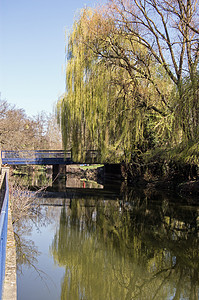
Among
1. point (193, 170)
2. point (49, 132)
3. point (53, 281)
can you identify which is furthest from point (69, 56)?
point (49, 132)

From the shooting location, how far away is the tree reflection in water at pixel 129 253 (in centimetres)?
616

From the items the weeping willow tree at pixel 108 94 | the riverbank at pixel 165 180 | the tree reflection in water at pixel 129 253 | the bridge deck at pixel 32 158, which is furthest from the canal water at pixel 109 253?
the bridge deck at pixel 32 158

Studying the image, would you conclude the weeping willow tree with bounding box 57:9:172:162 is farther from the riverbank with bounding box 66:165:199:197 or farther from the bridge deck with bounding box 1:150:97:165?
the bridge deck with bounding box 1:150:97:165

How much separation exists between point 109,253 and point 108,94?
41.2 feet

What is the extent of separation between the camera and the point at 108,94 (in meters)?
19.4

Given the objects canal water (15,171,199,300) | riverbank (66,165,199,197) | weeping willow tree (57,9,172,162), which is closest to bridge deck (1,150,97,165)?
weeping willow tree (57,9,172,162)

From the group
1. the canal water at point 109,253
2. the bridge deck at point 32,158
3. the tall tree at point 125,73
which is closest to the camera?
the canal water at point 109,253

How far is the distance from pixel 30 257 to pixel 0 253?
4936 mm

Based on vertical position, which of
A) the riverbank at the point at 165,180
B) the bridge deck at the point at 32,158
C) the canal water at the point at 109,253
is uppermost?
the bridge deck at the point at 32,158

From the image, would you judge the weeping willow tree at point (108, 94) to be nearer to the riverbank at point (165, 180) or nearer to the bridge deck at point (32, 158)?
the riverbank at point (165, 180)

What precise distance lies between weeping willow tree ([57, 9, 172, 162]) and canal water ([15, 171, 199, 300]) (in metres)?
6.16

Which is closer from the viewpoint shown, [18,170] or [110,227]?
[110,227]

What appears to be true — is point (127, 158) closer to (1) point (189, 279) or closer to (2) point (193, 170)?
(2) point (193, 170)

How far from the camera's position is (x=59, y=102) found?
22641 millimetres
